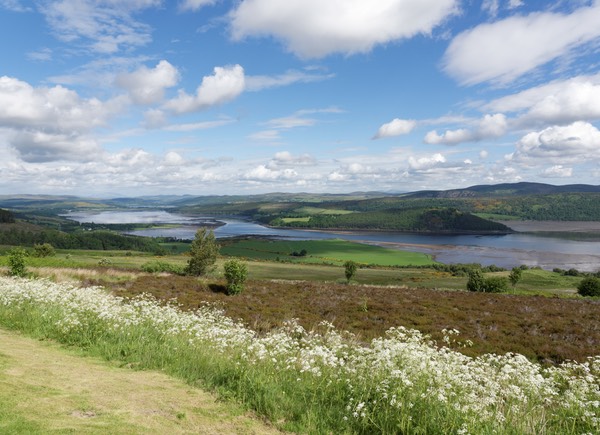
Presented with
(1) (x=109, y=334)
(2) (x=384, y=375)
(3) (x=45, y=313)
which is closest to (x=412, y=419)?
(2) (x=384, y=375)

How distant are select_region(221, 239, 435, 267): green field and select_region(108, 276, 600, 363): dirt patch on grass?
84.2 meters

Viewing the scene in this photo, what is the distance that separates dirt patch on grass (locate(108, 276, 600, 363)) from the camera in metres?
17.9

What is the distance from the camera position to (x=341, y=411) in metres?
7.21

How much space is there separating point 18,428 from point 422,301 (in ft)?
87.8

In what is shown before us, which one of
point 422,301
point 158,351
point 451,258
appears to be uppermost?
point 158,351

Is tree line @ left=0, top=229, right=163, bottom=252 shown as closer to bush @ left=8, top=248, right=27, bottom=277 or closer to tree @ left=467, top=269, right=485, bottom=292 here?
bush @ left=8, top=248, right=27, bottom=277

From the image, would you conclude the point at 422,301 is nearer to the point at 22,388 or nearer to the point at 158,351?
the point at 158,351

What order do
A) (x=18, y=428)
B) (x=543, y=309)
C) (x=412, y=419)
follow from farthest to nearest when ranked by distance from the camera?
(x=543, y=309), (x=412, y=419), (x=18, y=428)

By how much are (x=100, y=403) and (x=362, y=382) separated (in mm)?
5169

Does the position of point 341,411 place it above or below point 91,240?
above

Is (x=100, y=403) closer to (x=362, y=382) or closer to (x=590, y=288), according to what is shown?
(x=362, y=382)

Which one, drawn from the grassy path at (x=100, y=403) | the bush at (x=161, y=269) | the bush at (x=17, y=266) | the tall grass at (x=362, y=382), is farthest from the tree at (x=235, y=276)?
the grassy path at (x=100, y=403)

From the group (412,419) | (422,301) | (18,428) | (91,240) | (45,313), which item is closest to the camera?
(18,428)

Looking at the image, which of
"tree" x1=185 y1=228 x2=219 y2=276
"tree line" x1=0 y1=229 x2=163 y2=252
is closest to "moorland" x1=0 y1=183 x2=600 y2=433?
"tree" x1=185 y1=228 x2=219 y2=276
